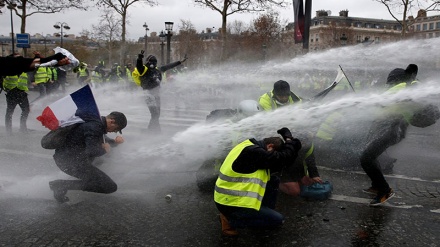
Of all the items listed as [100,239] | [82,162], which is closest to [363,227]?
[100,239]

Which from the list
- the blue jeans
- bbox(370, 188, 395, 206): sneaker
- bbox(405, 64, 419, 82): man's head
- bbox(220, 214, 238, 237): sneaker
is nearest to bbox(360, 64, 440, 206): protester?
bbox(370, 188, 395, 206): sneaker

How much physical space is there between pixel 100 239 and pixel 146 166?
263 cm

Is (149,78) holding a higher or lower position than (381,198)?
higher

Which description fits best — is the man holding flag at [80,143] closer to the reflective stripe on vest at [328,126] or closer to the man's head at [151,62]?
the reflective stripe on vest at [328,126]

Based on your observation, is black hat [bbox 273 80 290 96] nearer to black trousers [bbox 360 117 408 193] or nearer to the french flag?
black trousers [bbox 360 117 408 193]

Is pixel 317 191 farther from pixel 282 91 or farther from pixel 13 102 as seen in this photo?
pixel 13 102

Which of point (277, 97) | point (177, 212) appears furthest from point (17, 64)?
point (277, 97)

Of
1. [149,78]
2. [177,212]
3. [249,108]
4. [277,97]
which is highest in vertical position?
[149,78]

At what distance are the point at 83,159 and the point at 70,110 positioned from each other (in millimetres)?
568

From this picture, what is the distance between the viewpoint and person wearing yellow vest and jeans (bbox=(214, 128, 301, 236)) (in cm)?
366

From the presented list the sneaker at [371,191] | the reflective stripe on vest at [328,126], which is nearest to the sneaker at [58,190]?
the reflective stripe on vest at [328,126]

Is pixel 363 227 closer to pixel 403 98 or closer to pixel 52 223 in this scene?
pixel 403 98

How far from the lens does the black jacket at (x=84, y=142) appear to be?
4.52 m

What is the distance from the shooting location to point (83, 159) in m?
4.59
